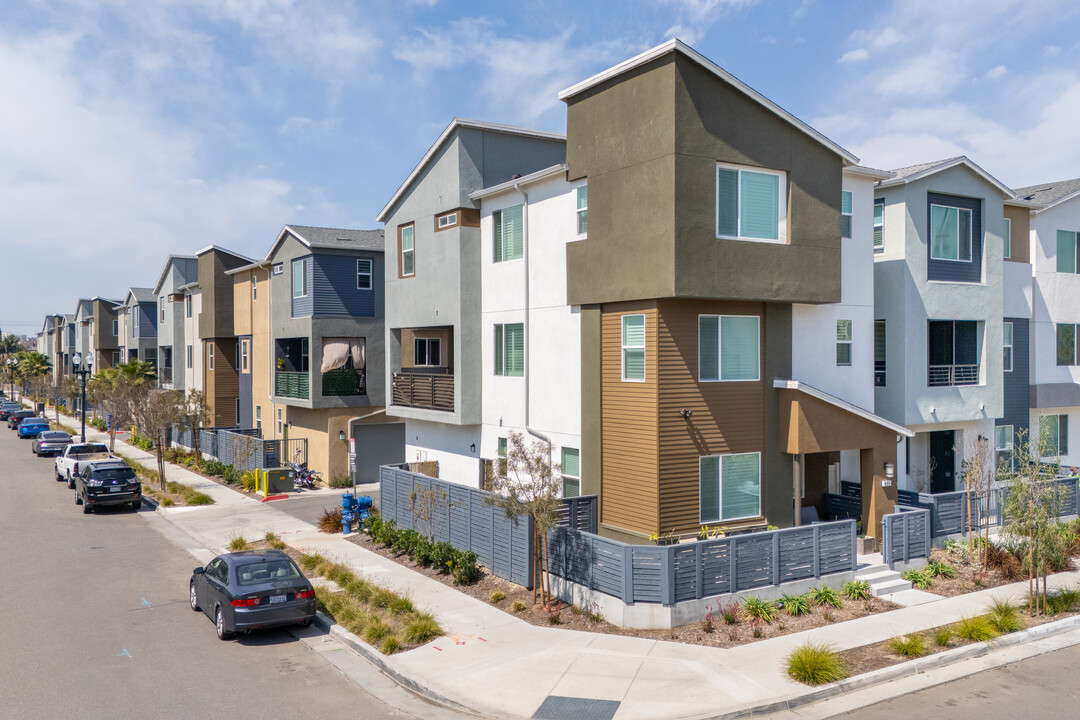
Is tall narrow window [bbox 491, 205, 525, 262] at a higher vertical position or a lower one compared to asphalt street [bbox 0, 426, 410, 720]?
higher

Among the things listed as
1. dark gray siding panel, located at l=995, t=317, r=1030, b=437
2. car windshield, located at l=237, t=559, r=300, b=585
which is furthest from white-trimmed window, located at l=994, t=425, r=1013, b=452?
car windshield, located at l=237, t=559, r=300, b=585

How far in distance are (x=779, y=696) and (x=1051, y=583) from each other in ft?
32.8

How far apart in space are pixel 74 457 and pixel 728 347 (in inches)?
1218

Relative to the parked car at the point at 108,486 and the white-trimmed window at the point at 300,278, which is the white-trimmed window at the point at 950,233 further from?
the parked car at the point at 108,486

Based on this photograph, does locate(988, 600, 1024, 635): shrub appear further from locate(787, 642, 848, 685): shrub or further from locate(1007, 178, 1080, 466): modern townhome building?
locate(1007, 178, 1080, 466): modern townhome building

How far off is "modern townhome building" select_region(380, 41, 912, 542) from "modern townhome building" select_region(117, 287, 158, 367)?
49969 millimetres

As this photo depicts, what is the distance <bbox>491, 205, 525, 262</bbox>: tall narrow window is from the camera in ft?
69.8

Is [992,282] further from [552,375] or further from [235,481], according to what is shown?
[235,481]

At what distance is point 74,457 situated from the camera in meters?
35.0

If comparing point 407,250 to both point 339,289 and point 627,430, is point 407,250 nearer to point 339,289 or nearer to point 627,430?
point 339,289

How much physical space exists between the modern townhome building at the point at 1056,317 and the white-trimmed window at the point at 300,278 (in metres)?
26.4

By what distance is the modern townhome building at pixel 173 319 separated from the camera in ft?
170

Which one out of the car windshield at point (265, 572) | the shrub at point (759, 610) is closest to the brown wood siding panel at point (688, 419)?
the shrub at point (759, 610)

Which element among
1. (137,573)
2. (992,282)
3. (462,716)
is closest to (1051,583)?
(992,282)
